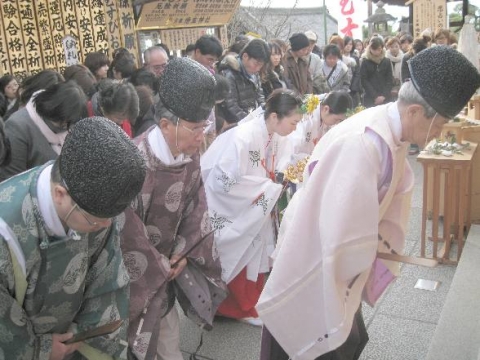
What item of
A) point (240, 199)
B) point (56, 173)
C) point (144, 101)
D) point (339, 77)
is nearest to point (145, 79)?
point (144, 101)

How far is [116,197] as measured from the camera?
1702mm

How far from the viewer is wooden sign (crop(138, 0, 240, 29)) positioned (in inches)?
352

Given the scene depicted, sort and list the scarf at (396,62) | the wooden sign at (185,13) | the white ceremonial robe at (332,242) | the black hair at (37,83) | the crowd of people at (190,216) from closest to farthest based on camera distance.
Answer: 1. the crowd of people at (190,216)
2. the white ceremonial robe at (332,242)
3. the black hair at (37,83)
4. the wooden sign at (185,13)
5. the scarf at (396,62)

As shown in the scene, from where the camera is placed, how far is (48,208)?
69.2 inches

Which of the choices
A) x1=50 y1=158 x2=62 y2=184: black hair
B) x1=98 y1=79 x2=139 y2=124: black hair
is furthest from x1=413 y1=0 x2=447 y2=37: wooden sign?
x1=50 y1=158 x2=62 y2=184: black hair

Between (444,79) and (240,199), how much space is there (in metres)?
2.14

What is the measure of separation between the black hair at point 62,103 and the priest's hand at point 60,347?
1681 millimetres

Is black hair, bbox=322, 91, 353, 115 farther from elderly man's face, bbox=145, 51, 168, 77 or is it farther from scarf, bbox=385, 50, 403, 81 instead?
scarf, bbox=385, 50, 403, 81

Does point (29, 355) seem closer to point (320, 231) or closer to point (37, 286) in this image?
point (37, 286)

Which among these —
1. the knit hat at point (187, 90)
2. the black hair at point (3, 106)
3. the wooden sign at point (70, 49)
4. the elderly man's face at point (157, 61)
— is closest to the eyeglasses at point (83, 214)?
the knit hat at point (187, 90)

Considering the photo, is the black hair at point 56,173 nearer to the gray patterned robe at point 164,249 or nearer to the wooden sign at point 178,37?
the gray patterned robe at point 164,249

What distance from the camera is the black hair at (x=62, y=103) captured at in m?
3.21

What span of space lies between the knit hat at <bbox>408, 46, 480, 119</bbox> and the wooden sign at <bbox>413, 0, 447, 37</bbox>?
1041 centimetres

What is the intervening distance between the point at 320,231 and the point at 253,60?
3.95 meters
